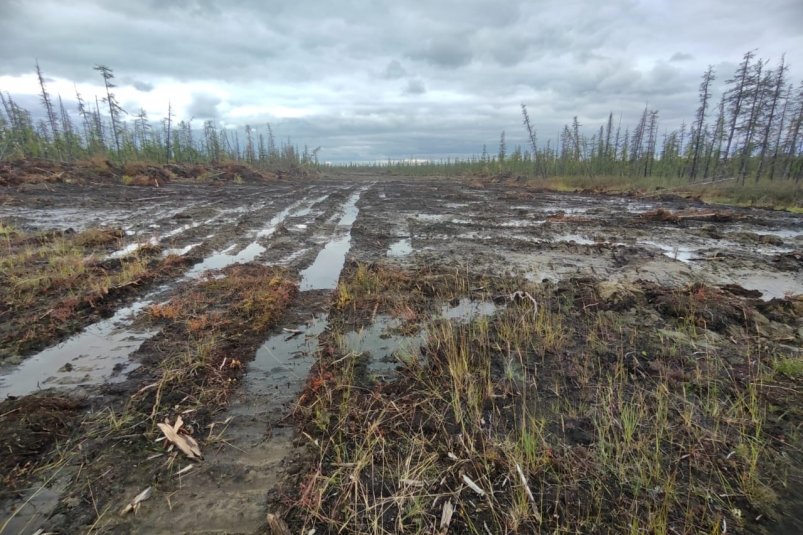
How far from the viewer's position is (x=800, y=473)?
2.69 m

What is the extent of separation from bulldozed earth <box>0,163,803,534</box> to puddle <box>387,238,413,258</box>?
912 millimetres

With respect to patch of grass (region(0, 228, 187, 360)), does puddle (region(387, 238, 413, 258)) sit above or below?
below

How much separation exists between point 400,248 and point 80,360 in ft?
23.4

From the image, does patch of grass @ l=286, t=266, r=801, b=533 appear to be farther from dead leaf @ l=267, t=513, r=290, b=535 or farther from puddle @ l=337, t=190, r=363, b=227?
puddle @ l=337, t=190, r=363, b=227

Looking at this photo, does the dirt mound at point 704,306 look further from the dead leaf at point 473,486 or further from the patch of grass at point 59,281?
the patch of grass at point 59,281

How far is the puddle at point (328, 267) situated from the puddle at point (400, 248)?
3.89 ft

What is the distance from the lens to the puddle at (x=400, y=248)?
Result: 9578mm

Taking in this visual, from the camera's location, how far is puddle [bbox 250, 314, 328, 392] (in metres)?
4.00

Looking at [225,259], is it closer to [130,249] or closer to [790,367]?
[130,249]

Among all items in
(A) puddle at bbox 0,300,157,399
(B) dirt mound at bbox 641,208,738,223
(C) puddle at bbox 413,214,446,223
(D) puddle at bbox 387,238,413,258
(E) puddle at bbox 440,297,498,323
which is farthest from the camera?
(C) puddle at bbox 413,214,446,223

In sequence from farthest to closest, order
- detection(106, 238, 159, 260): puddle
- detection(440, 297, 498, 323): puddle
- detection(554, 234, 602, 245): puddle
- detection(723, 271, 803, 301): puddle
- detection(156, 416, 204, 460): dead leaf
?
detection(554, 234, 602, 245): puddle, detection(106, 238, 159, 260): puddle, detection(723, 271, 803, 301): puddle, detection(440, 297, 498, 323): puddle, detection(156, 416, 204, 460): dead leaf

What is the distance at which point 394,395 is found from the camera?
3.69 m

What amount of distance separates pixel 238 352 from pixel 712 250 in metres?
11.7

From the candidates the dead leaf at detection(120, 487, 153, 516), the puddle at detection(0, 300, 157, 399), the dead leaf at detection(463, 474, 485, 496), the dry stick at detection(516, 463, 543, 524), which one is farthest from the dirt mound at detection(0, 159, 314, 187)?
the dry stick at detection(516, 463, 543, 524)
